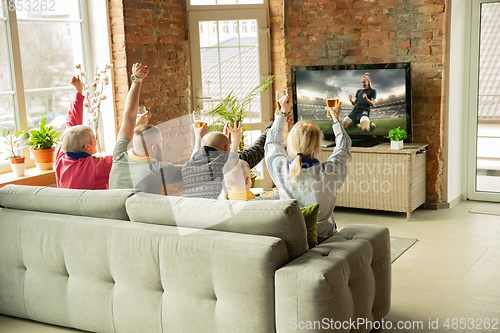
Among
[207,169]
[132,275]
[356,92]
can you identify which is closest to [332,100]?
[207,169]

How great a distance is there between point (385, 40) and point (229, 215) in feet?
11.3

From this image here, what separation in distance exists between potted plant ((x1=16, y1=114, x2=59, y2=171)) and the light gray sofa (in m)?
1.20

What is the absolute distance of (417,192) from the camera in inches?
191

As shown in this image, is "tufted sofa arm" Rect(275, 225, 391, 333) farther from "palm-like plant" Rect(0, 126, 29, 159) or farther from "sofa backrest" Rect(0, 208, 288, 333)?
"palm-like plant" Rect(0, 126, 29, 159)

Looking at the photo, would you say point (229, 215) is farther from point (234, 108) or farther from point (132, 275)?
point (234, 108)

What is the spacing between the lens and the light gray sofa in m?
2.12

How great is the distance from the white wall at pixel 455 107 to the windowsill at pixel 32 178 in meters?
3.67

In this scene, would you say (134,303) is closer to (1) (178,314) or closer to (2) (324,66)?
(1) (178,314)

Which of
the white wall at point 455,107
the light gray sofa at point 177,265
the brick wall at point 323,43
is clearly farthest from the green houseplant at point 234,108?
the light gray sofa at point 177,265

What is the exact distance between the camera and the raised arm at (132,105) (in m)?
3.06

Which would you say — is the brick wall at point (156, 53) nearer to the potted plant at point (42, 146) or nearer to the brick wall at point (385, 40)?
the potted plant at point (42, 146)

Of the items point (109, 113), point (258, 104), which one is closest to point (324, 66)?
point (258, 104)

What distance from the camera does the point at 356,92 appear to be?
5.07 metres

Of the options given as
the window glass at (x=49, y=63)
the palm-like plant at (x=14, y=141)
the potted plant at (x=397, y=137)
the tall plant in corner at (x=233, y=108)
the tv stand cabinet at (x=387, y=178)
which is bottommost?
the tv stand cabinet at (x=387, y=178)
